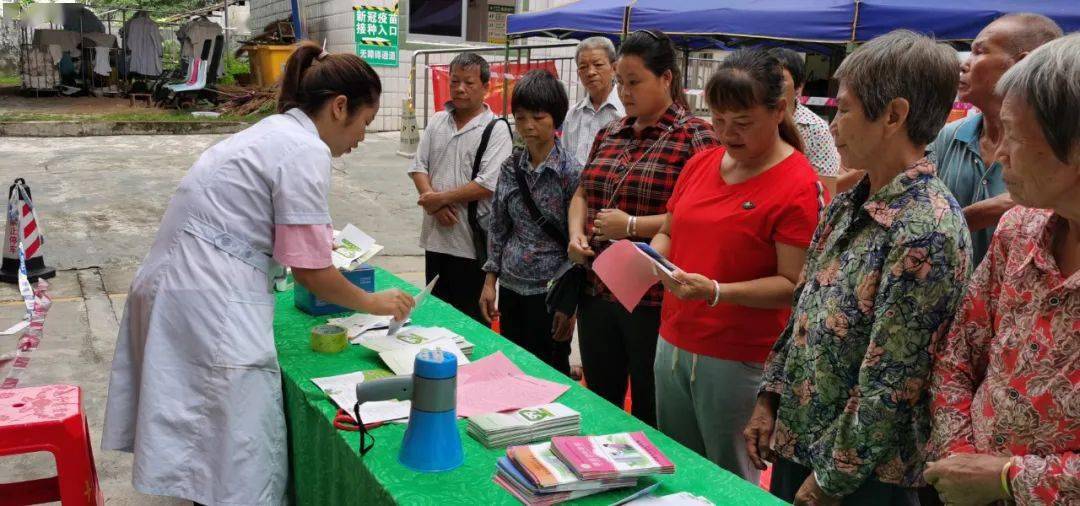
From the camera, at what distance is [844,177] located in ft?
9.16

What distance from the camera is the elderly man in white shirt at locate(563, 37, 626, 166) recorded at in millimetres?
4000

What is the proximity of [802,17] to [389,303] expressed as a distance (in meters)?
4.58

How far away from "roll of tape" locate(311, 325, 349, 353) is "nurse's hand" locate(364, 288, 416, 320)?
23cm

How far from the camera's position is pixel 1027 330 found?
4.35ft

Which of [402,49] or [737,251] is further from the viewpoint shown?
[402,49]

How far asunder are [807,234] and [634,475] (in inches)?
30.9

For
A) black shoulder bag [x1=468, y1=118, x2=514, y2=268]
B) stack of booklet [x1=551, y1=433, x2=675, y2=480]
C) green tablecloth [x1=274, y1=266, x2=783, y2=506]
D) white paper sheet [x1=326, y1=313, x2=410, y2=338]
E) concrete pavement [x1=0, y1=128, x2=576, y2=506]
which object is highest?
black shoulder bag [x1=468, y1=118, x2=514, y2=268]

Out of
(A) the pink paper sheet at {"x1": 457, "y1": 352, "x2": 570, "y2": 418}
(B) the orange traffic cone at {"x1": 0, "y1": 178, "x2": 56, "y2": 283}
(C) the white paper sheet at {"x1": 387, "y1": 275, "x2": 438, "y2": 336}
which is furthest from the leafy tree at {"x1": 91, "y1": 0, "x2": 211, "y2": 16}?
(A) the pink paper sheet at {"x1": 457, "y1": 352, "x2": 570, "y2": 418}

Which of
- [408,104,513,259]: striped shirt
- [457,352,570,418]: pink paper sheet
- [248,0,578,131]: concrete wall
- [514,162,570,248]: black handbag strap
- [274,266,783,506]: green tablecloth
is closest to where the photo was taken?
[274,266,783,506]: green tablecloth

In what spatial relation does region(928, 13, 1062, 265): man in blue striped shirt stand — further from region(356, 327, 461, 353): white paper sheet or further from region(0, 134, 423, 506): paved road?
region(0, 134, 423, 506): paved road

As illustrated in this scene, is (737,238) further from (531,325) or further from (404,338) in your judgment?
(531,325)

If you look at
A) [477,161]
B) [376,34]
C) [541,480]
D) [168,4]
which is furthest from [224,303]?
[168,4]

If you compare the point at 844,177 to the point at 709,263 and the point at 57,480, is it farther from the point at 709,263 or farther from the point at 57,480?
the point at 57,480

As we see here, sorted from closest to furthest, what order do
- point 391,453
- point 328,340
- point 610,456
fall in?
1. point 610,456
2. point 391,453
3. point 328,340
